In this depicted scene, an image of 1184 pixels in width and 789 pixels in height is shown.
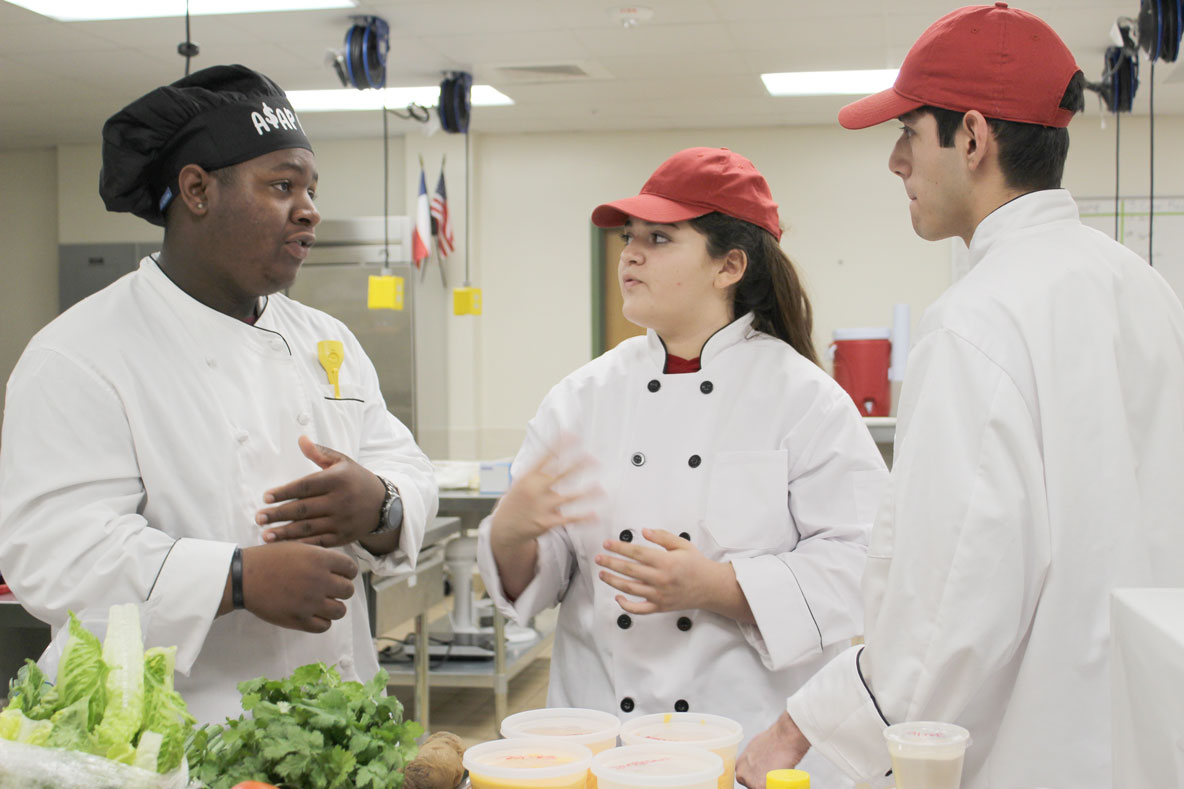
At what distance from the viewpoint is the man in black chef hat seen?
139cm

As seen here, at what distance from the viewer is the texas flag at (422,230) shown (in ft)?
21.7

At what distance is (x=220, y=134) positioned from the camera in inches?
62.8

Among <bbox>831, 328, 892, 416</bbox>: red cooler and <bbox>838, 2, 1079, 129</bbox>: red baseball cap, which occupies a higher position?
<bbox>838, 2, 1079, 129</bbox>: red baseball cap

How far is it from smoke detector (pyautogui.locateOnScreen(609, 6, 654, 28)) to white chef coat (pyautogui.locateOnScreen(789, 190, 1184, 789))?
3.62m

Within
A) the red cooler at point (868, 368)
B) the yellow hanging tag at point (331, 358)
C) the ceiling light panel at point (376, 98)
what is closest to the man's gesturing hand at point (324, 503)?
the yellow hanging tag at point (331, 358)

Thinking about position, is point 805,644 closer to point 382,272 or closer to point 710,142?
point 382,272

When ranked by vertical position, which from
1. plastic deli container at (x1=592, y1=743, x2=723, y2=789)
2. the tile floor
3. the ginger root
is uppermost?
plastic deli container at (x1=592, y1=743, x2=723, y2=789)

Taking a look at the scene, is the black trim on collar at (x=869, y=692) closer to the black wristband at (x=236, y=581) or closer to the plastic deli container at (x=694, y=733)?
the plastic deli container at (x=694, y=733)

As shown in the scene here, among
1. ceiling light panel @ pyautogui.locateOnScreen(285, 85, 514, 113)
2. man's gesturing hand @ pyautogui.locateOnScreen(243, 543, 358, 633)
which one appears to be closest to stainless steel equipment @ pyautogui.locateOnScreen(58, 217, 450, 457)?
ceiling light panel @ pyautogui.locateOnScreen(285, 85, 514, 113)

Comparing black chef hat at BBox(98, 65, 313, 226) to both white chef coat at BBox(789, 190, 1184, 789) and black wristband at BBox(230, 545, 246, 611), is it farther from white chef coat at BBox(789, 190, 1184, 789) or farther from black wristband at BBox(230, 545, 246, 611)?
white chef coat at BBox(789, 190, 1184, 789)

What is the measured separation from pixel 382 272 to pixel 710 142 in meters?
2.34

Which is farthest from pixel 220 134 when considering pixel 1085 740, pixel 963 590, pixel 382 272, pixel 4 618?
pixel 382 272

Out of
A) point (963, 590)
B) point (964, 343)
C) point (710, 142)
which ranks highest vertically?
point (710, 142)

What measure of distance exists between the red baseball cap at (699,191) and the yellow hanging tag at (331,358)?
0.54 meters
